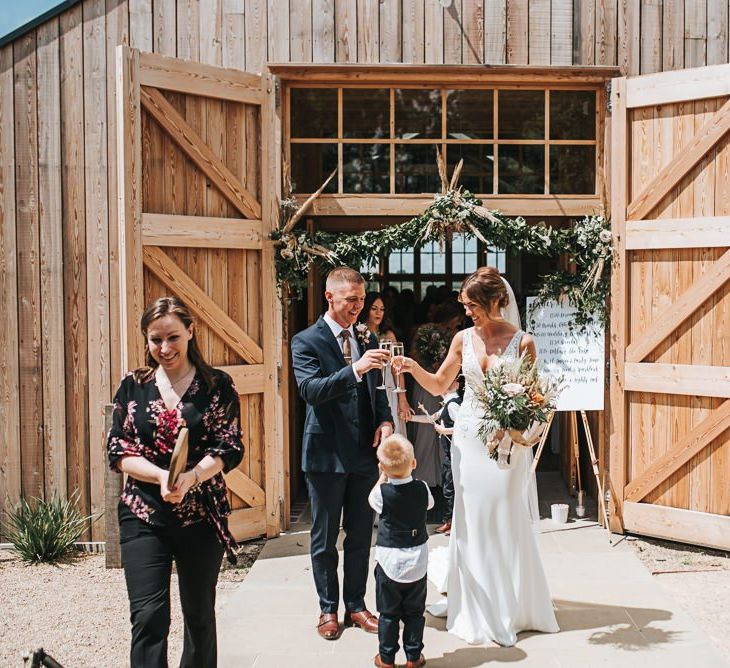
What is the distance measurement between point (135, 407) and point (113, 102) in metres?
3.50

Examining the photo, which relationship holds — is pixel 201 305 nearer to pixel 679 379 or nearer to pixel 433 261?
pixel 679 379

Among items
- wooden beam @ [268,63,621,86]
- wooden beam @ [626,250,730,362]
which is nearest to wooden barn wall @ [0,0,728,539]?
wooden beam @ [268,63,621,86]

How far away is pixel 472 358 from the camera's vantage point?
4.59m

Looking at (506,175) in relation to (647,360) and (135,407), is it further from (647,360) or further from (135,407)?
(135,407)

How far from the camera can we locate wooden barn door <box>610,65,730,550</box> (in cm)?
587

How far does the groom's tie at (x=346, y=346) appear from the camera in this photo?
14.6 ft

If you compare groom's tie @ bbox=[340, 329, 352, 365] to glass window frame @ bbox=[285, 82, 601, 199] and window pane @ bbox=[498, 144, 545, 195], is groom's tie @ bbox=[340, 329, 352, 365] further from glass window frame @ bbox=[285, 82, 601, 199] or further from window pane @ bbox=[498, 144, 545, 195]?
window pane @ bbox=[498, 144, 545, 195]

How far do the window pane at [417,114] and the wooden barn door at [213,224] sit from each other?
3.41ft

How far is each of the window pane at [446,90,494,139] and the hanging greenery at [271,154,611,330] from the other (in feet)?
1.11

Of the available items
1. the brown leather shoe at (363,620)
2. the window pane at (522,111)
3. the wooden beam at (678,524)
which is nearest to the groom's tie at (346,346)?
the brown leather shoe at (363,620)

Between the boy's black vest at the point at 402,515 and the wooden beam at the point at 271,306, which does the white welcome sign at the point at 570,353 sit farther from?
the boy's black vest at the point at 402,515

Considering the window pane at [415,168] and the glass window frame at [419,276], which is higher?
the window pane at [415,168]

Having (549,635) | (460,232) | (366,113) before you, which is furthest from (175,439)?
(366,113)

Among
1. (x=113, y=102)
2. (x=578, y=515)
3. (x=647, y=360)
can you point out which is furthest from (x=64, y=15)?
(x=578, y=515)
